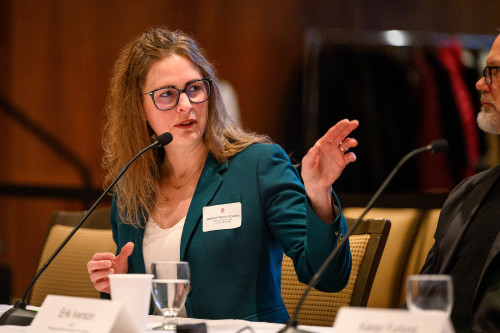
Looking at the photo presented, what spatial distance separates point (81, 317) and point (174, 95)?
3.42 feet

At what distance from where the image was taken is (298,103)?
4.86 m

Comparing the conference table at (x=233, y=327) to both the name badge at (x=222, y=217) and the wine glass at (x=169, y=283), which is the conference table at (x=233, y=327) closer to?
the wine glass at (x=169, y=283)

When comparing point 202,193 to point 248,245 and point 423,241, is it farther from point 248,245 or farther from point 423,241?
point 423,241

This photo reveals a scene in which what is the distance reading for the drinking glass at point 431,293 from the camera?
1150 millimetres

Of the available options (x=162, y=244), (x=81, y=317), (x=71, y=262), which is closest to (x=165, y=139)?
(x=162, y=244)

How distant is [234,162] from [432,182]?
2.47m

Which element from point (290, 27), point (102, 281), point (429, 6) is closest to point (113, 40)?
point (290, 27)

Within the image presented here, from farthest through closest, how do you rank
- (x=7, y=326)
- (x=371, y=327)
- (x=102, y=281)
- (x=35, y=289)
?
(x=35, y=289) < (x=102, y=281) < (x=7, y=326) < (x=371, y=327)

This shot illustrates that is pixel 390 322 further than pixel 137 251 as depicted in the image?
No

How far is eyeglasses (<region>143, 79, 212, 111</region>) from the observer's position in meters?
2.16

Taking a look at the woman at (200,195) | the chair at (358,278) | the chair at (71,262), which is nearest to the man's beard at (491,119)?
the chair at (358,278)

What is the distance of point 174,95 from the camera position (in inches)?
85.7

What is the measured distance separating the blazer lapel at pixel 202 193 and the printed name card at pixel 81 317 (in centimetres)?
70

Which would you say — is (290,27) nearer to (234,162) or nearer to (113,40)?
(113,40)
